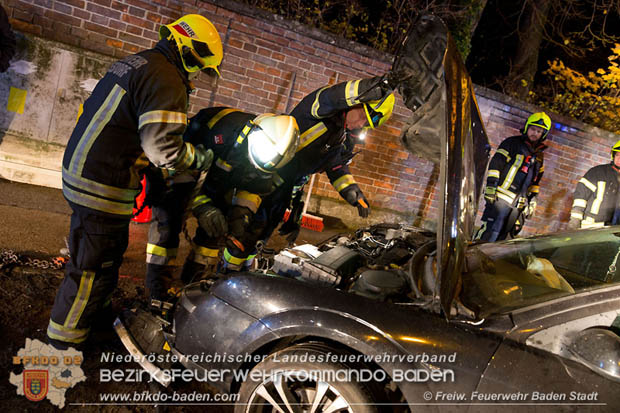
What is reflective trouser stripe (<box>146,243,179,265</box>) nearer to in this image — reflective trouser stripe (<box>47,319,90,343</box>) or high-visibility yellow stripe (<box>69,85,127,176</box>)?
reflective trouser stripe (<box>47,319,90,343</box>)

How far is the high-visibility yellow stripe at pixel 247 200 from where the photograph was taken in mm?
2902

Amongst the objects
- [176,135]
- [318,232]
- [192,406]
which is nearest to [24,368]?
[192,406]

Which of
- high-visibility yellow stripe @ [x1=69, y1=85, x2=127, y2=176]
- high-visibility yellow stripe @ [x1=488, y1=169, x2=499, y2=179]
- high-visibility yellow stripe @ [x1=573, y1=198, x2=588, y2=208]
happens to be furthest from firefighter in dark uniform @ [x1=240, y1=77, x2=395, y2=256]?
high-visibility yellow stripe @ [x1=573, y1=198, x2=588, y2=208]

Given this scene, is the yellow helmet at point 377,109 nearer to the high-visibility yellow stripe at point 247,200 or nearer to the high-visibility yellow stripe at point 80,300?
the high-visibility yellow stripe at point 247,200

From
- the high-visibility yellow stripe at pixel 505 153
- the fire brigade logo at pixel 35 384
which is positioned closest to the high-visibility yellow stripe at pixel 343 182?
the fire brigade logo at pixel 35 384

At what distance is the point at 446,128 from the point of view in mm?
1685

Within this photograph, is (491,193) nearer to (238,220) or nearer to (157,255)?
(238,220)

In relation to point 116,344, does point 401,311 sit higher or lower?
higher

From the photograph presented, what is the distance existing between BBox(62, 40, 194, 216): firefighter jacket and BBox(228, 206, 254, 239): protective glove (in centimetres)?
79

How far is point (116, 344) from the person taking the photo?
7.98 feet

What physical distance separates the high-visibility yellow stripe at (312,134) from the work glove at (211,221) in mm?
972

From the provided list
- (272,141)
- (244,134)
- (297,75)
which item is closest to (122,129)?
(244,134)

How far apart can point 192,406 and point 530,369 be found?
1.66 metres

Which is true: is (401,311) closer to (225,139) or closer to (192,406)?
(192,406)
